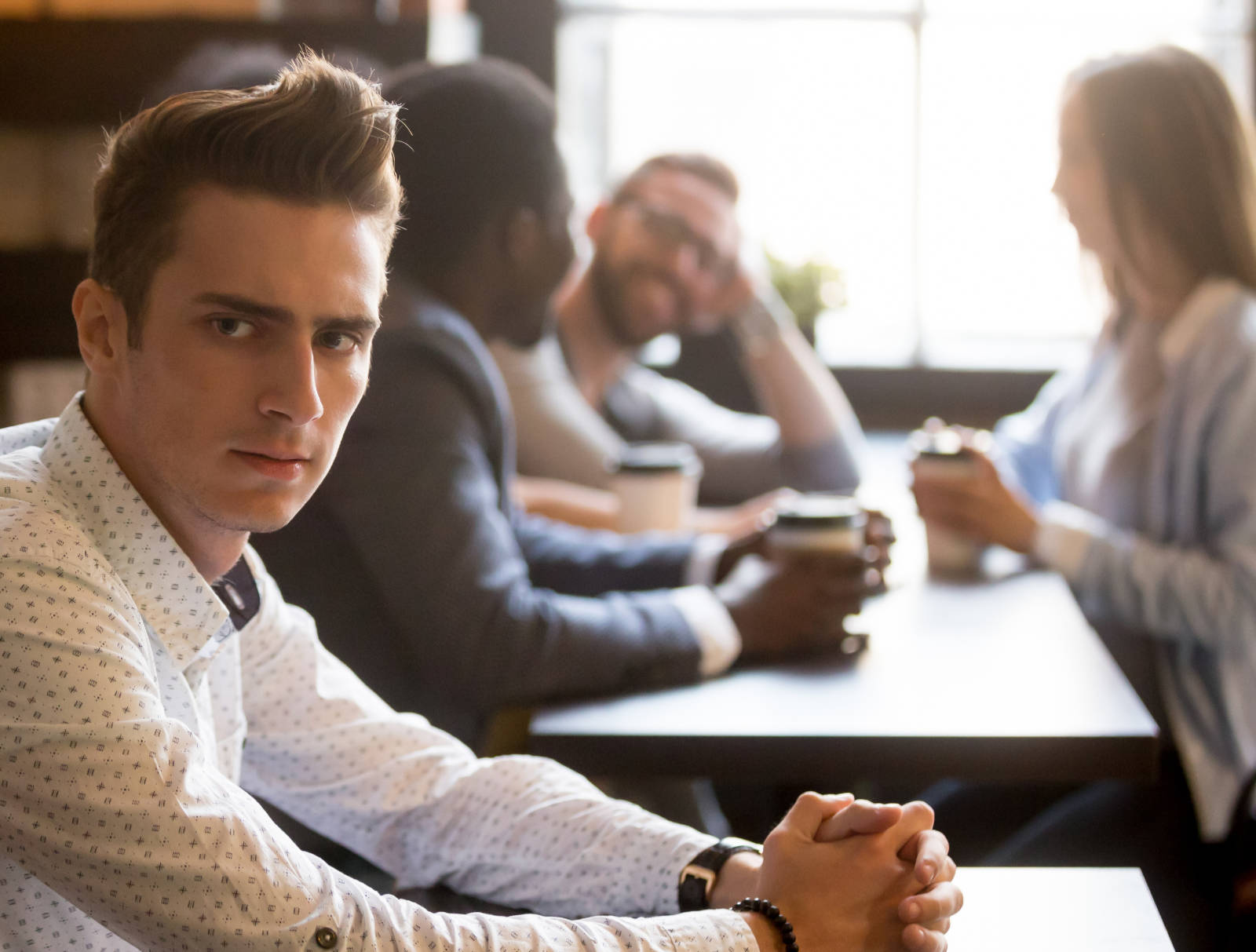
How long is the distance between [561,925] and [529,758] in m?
0.28

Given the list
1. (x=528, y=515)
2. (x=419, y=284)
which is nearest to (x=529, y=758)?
(x=419, y=284)

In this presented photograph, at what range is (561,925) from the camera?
0.72 metres

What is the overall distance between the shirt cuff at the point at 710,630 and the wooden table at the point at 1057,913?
49cm

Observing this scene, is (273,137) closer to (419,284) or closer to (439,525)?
(439,525)

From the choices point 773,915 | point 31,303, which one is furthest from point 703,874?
point 31,303

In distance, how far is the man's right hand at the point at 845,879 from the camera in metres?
0.76

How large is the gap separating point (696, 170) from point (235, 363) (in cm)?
178

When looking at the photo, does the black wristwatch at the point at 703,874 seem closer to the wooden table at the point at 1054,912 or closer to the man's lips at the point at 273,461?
the wooden table at the point at 1054,912

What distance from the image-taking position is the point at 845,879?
2.54ft

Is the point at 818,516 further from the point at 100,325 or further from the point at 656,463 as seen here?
the point at 100,325

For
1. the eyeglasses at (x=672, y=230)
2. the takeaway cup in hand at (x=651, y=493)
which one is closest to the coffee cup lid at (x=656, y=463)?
the takeaway cup in hand at (x=651, y=493)

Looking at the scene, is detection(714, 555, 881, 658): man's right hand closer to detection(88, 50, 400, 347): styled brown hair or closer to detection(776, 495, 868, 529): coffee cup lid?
detection(776, 495, 868, 529): coffee cup lid

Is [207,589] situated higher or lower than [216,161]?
lower

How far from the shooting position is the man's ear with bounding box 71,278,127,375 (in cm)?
73
